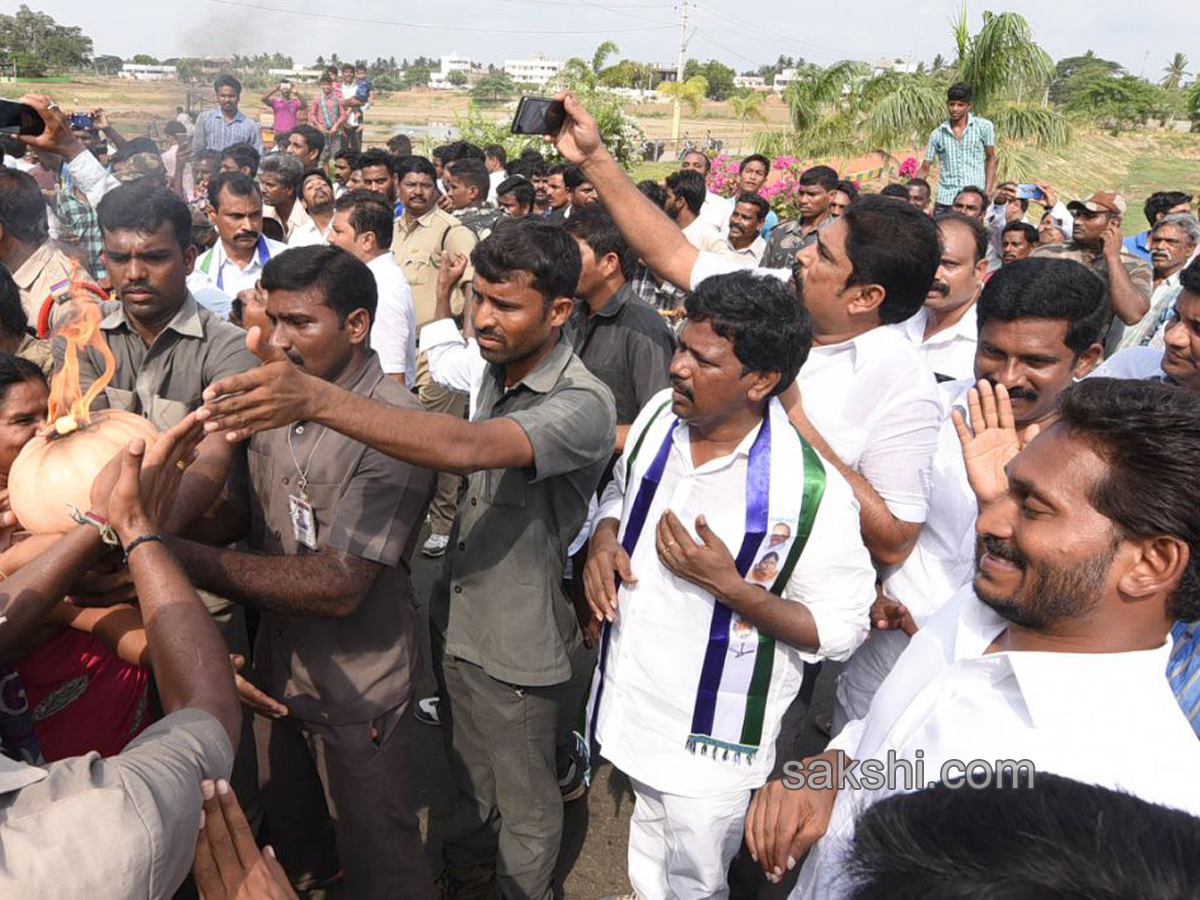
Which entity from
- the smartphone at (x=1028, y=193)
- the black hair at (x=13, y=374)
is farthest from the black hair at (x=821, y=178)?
the black hair at (x=13, y=374)

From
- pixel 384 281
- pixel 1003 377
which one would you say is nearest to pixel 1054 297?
pixel 1003 377

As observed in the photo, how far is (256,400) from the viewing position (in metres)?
1.77

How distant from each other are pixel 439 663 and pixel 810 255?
1.96 metres

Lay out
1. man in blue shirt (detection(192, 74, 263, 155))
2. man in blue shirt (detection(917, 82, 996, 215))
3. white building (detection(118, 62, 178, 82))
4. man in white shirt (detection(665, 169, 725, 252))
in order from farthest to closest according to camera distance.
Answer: man in blue shirt (detection(917, 82, 996, 215)) → man in blue shirt (detection(192, 74, 263, 155)) → man in white shirt (detection(665, 169, 725, 252)) → white building (detection(118, 62, 178, 82))

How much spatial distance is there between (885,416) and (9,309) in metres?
3.02

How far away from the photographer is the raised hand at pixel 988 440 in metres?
2.32

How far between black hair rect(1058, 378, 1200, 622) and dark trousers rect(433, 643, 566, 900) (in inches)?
71.1

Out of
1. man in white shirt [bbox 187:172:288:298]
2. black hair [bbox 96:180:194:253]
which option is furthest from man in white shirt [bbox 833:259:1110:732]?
man in white shirt [bbox 187:172:288:298]

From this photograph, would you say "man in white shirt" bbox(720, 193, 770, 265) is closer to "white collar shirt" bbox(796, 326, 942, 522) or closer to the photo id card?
"white collar shirt" bbox(796, 326, 942, 522)

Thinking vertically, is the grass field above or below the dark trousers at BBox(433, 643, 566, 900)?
above

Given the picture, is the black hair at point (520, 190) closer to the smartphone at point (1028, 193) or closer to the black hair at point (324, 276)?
the smartphone at point (1028, 193)

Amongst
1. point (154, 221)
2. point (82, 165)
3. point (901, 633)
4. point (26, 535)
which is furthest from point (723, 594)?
point (82, 165)

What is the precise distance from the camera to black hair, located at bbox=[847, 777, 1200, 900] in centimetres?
87

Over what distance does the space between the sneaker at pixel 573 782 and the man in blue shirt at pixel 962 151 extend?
822cm
